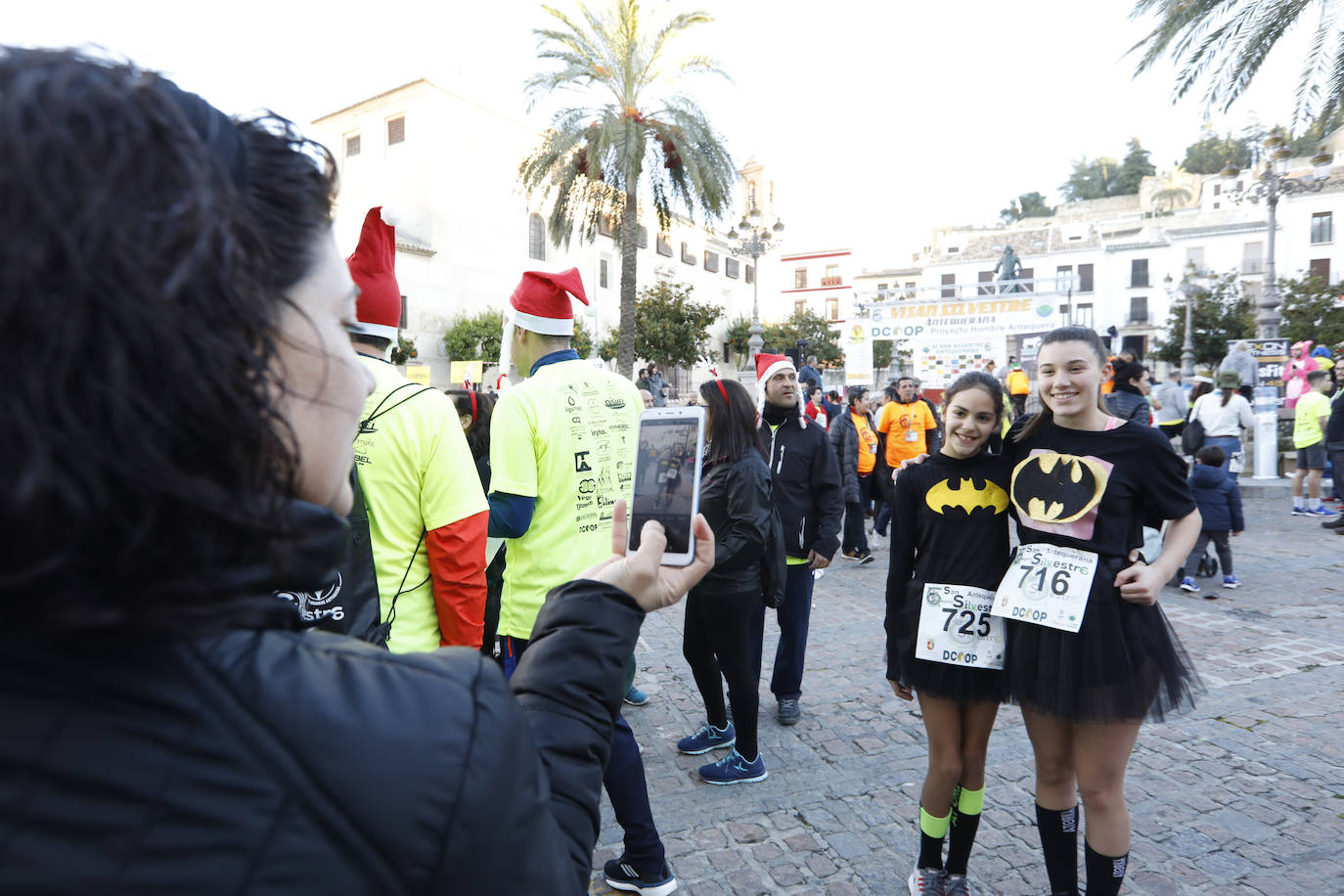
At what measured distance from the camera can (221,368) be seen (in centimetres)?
66

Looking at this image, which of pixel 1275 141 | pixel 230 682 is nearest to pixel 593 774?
pixel 230 682

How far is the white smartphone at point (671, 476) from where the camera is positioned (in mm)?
1698

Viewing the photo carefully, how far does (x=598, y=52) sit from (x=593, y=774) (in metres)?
20.0

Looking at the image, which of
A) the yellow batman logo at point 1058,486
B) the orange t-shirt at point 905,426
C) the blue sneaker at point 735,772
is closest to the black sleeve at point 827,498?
the blue sneaker at point 735,772

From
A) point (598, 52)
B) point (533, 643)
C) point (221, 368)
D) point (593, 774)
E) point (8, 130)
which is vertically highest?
point (598, 52)

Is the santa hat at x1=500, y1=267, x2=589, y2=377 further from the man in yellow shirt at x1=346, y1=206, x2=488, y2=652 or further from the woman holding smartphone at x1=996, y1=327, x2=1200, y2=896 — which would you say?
the woman holding smartphone at x1=996, y1=327, x2=1200, y2=896

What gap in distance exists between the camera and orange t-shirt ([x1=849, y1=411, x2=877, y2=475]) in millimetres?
10156

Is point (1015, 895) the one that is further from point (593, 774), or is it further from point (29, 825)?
point (29, 825)

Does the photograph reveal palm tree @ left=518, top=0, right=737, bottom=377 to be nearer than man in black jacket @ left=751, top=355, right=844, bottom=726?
No

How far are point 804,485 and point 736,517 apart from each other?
1485mm

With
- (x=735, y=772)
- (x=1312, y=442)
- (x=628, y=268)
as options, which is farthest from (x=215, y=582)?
(x=628, y=268)

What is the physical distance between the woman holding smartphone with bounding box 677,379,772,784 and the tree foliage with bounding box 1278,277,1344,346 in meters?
30.7

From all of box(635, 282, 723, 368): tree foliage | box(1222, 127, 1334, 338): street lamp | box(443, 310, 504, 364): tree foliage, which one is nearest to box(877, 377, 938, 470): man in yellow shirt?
box(1222, 127, 1334, 338): street lamp

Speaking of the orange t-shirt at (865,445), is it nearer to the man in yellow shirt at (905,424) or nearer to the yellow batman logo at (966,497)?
the man in yellow shirt at (905,424)
